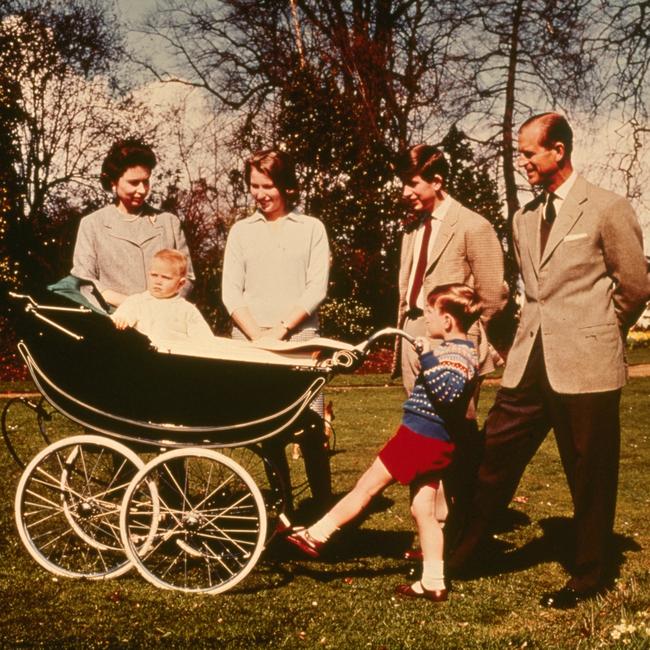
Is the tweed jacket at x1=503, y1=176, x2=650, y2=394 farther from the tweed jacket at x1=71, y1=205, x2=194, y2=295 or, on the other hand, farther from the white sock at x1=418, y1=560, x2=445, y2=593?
the tweed jacket at x1=71, y1=205, x2=194, y2=295

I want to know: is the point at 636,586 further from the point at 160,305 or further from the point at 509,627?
the point at 160,305

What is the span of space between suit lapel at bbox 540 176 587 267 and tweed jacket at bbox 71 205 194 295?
195 cm

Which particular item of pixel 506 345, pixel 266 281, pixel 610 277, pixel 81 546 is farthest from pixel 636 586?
pixel 506 345

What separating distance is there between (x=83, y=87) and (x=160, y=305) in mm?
23501

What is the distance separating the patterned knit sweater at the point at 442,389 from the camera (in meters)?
4.11

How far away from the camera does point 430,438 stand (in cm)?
418

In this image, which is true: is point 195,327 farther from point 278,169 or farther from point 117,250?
point 278,169

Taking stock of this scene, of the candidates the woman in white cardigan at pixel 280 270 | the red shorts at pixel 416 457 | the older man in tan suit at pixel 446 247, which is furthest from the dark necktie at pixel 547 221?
the woman in white cardigan at pixel 280 270

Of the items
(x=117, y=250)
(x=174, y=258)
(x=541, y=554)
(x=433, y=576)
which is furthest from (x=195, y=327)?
(x=541, y=554)

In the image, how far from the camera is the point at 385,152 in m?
21.7

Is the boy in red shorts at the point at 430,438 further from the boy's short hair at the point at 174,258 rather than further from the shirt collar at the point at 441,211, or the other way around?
the boy's short hair at the point at 174,258

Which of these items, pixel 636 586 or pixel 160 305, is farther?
pixel 160 305

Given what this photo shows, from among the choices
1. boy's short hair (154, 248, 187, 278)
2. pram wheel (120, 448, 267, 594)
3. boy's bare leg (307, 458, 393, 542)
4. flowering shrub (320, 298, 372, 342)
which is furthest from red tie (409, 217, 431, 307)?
flowering shrub (320, 298, 372, 342)

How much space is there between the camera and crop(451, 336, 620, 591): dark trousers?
4.17 meters
